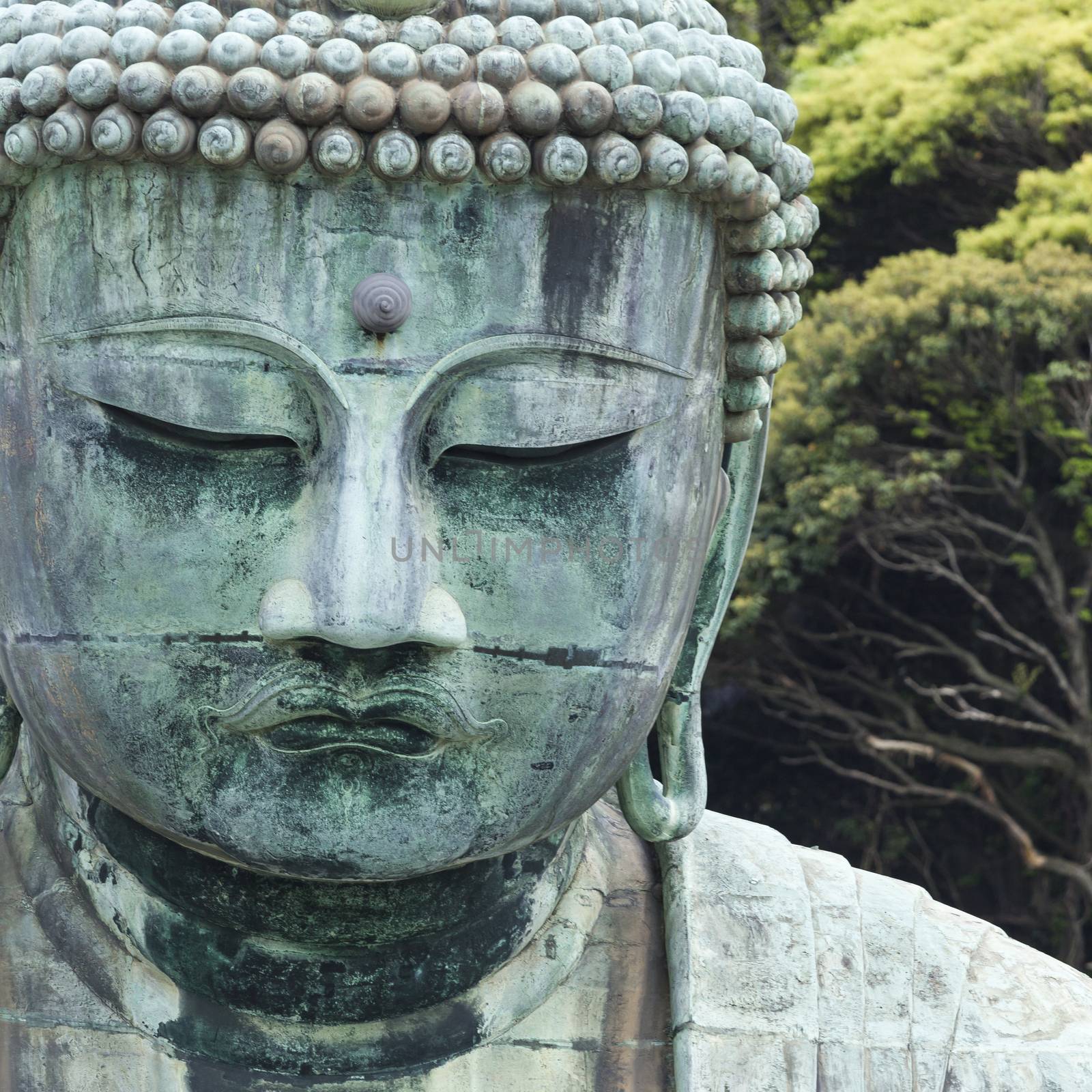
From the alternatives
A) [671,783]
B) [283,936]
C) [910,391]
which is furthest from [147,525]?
[910,391]

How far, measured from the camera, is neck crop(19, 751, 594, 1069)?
3623 mm

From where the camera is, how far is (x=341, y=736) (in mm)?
3256

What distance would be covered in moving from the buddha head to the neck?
23 cm

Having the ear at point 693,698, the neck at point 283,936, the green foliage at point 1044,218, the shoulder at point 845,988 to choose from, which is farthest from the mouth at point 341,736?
the green foliage at point 1044,218

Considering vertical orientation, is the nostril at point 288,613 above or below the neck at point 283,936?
above

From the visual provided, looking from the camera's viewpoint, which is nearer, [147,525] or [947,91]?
[147,525]

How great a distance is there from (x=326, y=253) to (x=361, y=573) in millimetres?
515

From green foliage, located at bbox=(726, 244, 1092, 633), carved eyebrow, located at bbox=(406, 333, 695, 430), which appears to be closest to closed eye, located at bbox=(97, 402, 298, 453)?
carved eyebrow, located at bbox=(406, 333, 695, 430)

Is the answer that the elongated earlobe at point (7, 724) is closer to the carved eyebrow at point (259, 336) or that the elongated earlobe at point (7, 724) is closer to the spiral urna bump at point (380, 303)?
the carved eyebrow at point (259, 336)

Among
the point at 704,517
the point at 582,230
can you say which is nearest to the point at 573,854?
the point at 704,517

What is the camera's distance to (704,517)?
3695 mm

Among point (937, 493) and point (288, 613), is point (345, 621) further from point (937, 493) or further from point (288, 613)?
point (937, 493)

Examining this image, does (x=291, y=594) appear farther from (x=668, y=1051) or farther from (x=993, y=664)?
(x=993, y=664)

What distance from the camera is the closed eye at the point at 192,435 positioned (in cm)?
325
